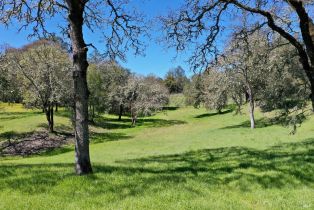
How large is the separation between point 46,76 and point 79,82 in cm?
4081

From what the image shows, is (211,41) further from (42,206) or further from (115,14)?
(42,206)

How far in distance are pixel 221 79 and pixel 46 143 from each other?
79.0 feet

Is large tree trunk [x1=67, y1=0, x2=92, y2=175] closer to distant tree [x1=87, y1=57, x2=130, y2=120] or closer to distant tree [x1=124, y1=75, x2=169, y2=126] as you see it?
distant tree [x1=87, y1=57, x2=130, y2=120]

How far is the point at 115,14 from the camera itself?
50.3 feet

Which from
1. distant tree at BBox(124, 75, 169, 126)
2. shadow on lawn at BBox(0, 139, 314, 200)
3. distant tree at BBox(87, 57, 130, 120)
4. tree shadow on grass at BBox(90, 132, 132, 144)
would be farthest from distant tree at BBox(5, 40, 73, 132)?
shadow on lawn at BBox(0, 139, 314, 200)

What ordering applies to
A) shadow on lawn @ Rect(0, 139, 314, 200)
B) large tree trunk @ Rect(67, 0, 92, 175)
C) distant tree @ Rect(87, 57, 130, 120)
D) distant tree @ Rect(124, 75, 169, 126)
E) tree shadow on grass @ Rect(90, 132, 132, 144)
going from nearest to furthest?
shadow on lawn @ Rect(0, 139, 314, 200)
large tree trunk @ Rect(67, 0, 92, 175)
tree shadow on grass @ Rect(90, 132, 132, 144)
distant tree @ Rect(87, 57, 130, 120)
distant tree @ Rect(124, 75, 169, 126)

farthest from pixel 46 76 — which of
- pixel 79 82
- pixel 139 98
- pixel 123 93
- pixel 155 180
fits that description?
pixel 155 180

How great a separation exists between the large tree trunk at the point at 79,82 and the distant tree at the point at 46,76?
38.3 metres

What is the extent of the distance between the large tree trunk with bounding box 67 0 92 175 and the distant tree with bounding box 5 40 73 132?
1510 inches

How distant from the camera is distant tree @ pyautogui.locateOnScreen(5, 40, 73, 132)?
5012cm

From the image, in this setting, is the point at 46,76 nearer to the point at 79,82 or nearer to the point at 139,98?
A: the point at 139,98

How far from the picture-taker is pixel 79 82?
12.0 meters

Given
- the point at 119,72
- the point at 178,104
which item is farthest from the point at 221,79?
the point at 178,104

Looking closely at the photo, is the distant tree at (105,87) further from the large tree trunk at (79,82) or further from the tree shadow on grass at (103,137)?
the large tree trunk at (79,82)
